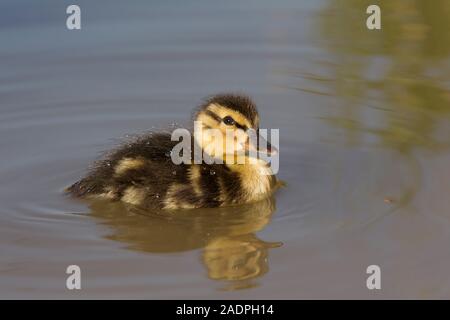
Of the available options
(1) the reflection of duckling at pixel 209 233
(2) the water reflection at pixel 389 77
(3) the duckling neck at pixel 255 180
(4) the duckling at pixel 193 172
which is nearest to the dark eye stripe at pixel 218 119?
(4) the duckling at pixel 193 172

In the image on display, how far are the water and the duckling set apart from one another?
71 millimetres

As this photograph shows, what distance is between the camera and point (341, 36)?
6551 mm

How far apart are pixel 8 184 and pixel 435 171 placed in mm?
1918

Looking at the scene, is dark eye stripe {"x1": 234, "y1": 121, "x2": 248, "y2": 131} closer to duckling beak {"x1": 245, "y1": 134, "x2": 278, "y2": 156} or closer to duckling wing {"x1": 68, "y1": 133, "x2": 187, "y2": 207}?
duckling beak {"x1": 245, "y1": 134, "x2": 278, "y2": 156}

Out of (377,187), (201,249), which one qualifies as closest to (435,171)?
(377,187)

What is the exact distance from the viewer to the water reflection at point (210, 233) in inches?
157

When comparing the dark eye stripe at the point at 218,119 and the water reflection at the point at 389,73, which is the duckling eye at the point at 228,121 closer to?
the dark eye stripe at the point at 218,119

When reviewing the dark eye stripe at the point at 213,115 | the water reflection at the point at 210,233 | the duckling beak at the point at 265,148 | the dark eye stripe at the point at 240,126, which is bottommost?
the water reflection at the point at 210,233

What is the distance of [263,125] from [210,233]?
123 cm

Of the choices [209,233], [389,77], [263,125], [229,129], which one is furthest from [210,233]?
[389,77]

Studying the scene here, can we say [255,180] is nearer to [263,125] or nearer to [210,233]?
[210,233]

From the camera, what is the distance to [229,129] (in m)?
4.67

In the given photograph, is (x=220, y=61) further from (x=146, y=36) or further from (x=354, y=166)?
(x=354, y=166)
